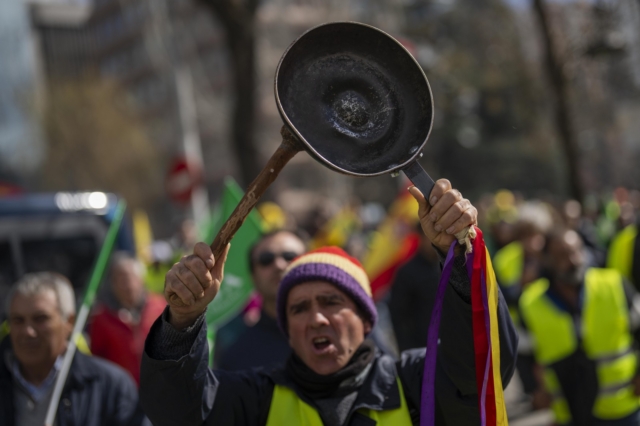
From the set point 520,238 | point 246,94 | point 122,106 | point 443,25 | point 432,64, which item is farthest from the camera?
point 122,106

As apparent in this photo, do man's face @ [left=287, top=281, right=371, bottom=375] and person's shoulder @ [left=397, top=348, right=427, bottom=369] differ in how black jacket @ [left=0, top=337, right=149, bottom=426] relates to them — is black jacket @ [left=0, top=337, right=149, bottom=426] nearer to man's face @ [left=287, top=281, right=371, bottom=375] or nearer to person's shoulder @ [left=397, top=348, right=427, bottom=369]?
man's face @ [left=287, top=281, right=371, bottom=375]

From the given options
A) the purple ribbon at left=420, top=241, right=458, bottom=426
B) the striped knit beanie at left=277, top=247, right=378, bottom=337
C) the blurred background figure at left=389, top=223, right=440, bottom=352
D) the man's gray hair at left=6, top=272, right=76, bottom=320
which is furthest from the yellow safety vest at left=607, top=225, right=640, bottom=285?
the man's gray hair at left=6, top=272, right=76, bottom=320

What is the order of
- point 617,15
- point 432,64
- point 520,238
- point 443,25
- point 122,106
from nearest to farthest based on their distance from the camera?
point 520,238
point 617,15
point 432,64
point 443,25
point 122,106

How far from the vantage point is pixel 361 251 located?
10602mm

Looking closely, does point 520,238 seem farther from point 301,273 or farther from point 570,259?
point 301,273

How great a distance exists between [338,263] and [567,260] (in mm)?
2497

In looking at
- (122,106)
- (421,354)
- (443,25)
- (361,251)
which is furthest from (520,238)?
(122,106)

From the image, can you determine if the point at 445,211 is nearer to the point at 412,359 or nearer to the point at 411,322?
the point at 412,359

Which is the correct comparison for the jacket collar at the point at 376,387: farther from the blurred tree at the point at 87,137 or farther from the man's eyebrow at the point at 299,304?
the blurred tree at the point at 87,137

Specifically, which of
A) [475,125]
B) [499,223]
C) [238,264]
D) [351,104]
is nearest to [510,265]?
[499,223]

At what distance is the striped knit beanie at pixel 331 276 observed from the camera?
9.35 ft

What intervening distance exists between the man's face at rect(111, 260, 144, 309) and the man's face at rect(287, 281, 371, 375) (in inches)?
125

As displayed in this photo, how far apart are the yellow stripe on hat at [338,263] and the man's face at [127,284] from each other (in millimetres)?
3160

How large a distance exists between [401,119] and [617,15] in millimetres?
9232
